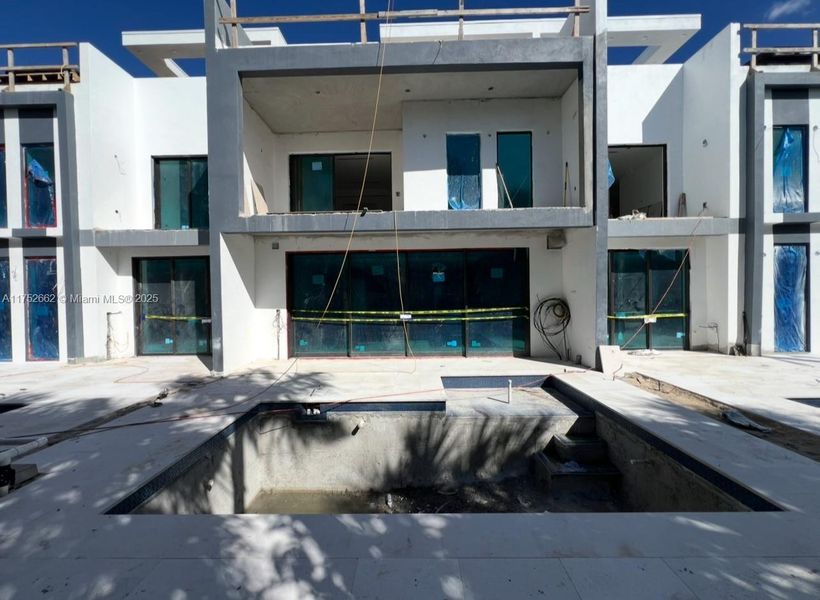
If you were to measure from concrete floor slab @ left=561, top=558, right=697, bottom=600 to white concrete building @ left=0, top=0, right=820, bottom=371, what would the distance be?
213 inches

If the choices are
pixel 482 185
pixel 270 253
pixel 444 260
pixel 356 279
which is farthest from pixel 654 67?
pixel 270 253

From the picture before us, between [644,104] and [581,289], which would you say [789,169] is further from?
[581,289]

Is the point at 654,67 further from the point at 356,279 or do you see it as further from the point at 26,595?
the point at 26,595

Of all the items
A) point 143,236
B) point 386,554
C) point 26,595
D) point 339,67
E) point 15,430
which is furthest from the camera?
point 143,236

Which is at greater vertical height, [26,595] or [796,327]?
[796,327]

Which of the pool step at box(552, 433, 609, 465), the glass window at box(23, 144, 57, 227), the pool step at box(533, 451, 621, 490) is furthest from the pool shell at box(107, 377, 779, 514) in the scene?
the glass window at box(23, 144, 57, 227)

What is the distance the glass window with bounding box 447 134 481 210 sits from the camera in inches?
340

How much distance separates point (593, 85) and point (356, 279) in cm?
604

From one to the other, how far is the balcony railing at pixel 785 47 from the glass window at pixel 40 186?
14901 millimetres

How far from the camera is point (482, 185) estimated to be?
8680 mm

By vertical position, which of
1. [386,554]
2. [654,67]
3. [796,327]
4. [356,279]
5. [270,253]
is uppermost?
[654,67]

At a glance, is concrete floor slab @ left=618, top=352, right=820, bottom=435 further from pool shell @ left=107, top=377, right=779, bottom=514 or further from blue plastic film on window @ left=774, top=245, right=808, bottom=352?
pool shell @ left=107, top=377, right=779, bottom=514

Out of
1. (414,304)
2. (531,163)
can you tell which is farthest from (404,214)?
(531,163)

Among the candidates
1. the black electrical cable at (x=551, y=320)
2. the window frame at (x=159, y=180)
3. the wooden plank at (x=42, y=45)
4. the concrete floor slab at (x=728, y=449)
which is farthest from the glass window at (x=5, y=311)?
the concrete floor slab at (x=728, y=449)
